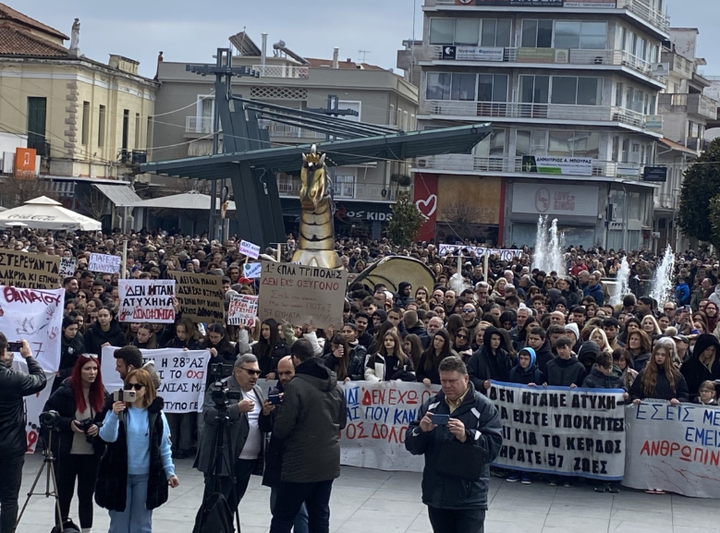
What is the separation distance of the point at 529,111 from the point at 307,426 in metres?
48.6

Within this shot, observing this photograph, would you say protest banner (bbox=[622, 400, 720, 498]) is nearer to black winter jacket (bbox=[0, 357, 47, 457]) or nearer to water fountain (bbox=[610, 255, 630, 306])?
black winter jacket (bbox=[0, 357, 47, 457])

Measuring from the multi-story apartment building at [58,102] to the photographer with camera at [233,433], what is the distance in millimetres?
46405

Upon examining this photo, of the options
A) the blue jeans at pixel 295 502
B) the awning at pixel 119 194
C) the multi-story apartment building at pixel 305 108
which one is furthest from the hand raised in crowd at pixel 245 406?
the multi-story apartment building at pixel 305 108

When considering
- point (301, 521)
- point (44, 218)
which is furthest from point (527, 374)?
point (44, 218)

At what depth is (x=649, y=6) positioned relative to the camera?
58.4m

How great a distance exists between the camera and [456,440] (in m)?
6.73

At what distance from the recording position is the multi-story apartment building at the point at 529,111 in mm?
54000

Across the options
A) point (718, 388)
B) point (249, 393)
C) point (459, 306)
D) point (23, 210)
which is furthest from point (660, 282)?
point (249, 393)

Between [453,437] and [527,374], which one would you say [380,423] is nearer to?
[527,374]

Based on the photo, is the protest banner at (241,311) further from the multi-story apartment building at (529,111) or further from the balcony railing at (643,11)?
the balcony railing at (643,11)

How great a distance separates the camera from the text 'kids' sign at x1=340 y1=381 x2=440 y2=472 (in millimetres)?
11219

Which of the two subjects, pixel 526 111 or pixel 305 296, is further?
pixel 526 111

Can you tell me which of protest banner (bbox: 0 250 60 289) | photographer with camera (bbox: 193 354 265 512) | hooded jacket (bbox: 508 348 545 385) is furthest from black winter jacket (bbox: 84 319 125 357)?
photographer with camera (bbox: 193 354 265 512)

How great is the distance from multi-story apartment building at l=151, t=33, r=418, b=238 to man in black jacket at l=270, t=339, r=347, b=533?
49857 mm
